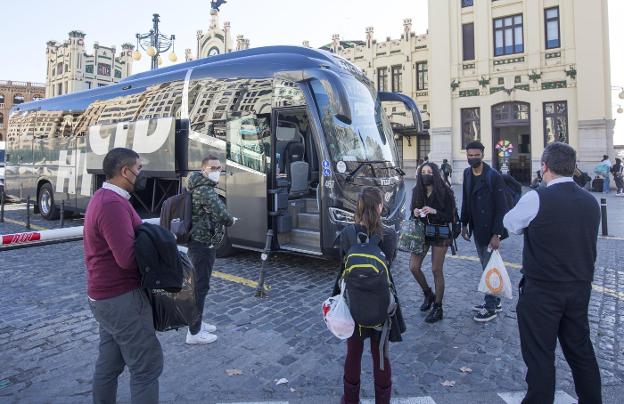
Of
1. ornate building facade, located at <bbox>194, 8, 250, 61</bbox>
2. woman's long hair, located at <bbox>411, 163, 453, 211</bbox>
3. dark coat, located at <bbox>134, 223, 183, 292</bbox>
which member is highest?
ornate building facade, located at <bbox>194, 8, 250, 61</bbox>

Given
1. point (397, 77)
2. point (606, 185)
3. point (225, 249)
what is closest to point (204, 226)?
point (225, 249)

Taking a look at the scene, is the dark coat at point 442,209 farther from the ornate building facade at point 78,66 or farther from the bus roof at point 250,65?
the ornate building facade at point 78,66

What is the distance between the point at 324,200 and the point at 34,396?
14.2 feet

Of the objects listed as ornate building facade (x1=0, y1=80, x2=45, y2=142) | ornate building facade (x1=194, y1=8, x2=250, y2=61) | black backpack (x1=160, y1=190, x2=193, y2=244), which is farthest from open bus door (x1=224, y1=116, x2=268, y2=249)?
ornate building facade (x1=0, y1=80, x2=45, y2=142)

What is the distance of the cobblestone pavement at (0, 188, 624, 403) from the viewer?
140 inches

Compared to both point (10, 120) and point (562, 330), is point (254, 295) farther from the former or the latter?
point (10, 120)

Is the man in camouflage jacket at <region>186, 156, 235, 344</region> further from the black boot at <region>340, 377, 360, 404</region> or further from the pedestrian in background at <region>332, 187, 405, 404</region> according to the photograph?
the black boot at <region>340, 377, 360, 404</region>

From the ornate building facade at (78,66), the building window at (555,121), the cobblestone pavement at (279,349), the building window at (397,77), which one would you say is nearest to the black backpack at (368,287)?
the cobblestone pavement at (279,349)

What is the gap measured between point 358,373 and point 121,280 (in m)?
1.68

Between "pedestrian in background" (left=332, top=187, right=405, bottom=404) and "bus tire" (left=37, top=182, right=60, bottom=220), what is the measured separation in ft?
40.2

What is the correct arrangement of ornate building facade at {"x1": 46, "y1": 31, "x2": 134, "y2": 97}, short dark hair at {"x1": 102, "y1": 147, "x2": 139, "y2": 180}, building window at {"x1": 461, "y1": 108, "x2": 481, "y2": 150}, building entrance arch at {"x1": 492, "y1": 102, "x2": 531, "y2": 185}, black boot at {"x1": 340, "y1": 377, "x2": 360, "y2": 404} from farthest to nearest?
1. ornate building facade at {"x1": 46, "y1": 31, "x2": 134, "y2": 97}
2. building window at {"x1": 461, "y1": 108, "x2": 481, "y2": 150}
3. building entrance arch at {"x1": 492, "y1": 102, "x2": 531, "y2": 185}
4. black boot at {"x1": 340, "y1": 377, "x2": 360, "y2": 404}
5. short dark hair at {"x1": 102, "y1": 147, "x2": 139, "y2": 180}

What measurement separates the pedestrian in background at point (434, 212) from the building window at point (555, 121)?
23.3m

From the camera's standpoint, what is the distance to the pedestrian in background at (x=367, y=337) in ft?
9.85

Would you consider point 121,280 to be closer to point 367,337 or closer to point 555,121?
point 367,337
